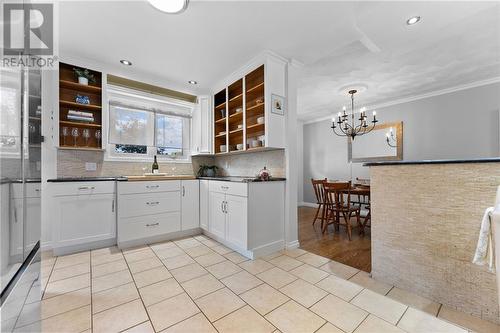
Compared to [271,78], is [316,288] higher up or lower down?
lower down

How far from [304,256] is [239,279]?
918 millimetres

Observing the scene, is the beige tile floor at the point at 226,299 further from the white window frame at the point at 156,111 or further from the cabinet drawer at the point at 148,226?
the white window frame at the point at 156,111

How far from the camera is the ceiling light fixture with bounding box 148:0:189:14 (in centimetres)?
172

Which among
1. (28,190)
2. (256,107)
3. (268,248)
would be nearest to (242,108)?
(256,107)

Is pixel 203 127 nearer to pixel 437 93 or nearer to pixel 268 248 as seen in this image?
pixel 268 248

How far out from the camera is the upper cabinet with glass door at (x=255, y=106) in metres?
2.58

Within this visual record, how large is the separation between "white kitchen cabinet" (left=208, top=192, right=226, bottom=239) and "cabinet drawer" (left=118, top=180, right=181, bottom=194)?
568 mm

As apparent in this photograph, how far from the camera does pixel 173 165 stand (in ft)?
12.1

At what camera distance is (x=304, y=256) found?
7.93 feet

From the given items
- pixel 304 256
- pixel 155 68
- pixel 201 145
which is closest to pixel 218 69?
pixel 155 68

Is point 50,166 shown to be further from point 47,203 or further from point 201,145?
point 201,145

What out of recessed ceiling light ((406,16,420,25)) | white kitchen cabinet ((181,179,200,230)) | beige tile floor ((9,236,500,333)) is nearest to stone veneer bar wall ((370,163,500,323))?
beige tile floor ((9,236,500,333))

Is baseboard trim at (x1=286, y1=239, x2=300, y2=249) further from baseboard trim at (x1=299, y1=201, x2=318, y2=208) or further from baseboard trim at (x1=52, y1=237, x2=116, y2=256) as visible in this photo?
baseboard trim at (x1=299, y1=201, x2=318, y2=208)

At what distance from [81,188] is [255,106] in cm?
244
